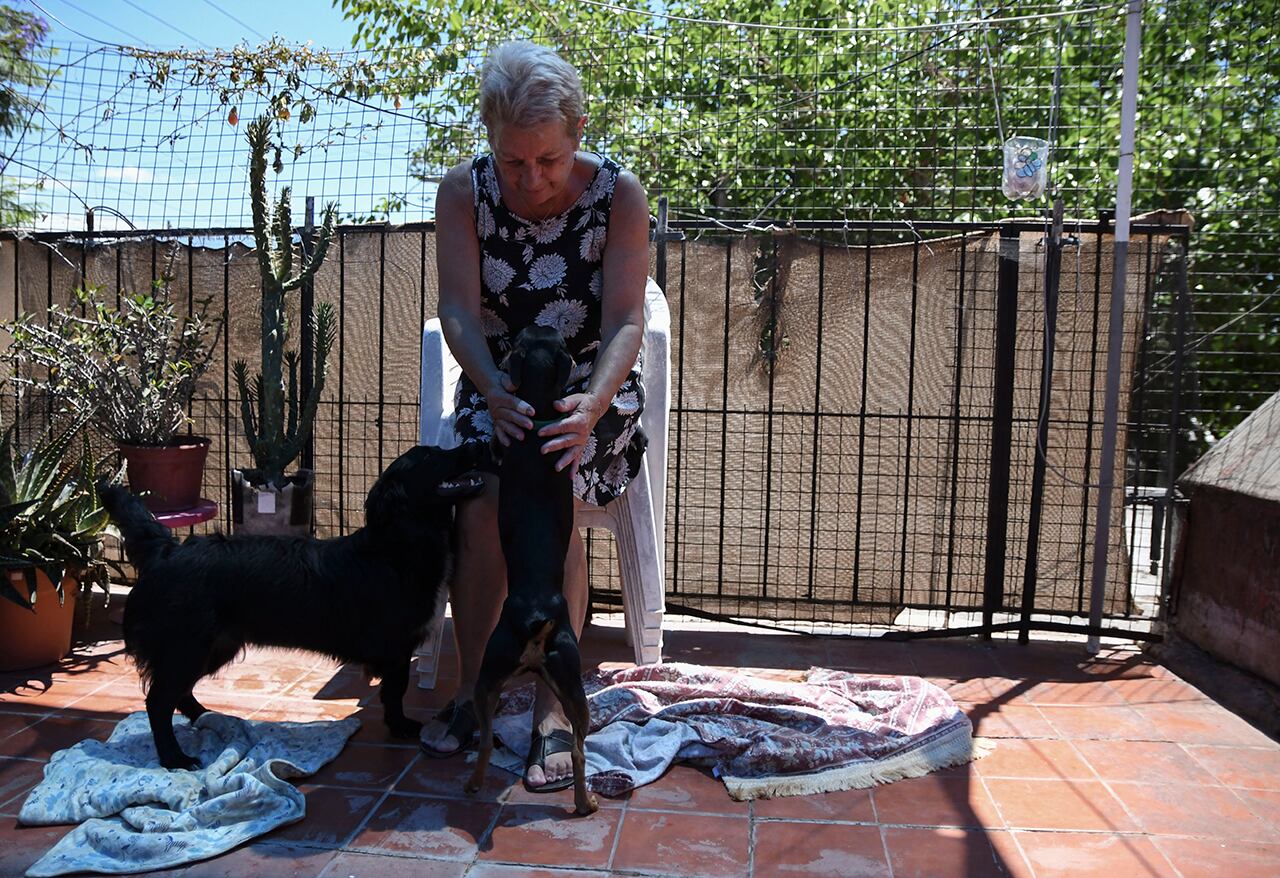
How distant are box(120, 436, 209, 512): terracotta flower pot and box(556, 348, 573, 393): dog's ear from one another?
217 centimetres

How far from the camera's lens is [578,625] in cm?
298

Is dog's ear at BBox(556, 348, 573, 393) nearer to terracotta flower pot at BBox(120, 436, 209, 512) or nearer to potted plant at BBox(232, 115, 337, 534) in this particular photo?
potted plant at BBox(232, 115, 337, 534)

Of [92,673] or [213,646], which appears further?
[92,673]

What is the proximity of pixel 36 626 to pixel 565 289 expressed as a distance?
238cm

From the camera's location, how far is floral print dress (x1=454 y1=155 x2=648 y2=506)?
299 cm

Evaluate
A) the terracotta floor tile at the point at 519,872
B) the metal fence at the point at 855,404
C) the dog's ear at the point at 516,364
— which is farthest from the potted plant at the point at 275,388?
the terracotta floor tile at the point at 519,872

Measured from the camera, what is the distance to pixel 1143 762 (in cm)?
294

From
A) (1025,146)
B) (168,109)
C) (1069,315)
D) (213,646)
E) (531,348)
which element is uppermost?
(168,109)

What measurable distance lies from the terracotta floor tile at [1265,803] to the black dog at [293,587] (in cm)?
233

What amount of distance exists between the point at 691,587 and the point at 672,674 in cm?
112

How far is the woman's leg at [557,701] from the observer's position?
267cm

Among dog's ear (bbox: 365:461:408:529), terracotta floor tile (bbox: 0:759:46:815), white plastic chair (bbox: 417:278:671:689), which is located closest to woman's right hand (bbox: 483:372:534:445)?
dog's ear (bbox: 365:461:408:529)

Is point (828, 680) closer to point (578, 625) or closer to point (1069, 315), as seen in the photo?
point (578, 625)

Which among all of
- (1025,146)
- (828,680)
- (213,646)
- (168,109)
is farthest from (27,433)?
(1025,146)
